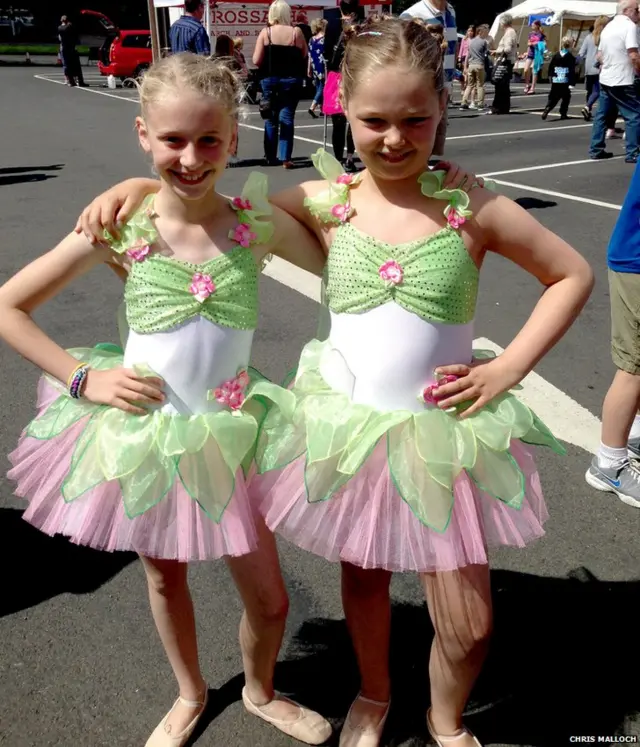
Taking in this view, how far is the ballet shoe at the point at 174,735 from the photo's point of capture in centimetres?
225

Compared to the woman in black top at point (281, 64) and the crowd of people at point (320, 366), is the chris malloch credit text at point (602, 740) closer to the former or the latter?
the crowd of people at point (320, 366)

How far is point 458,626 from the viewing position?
1977mm

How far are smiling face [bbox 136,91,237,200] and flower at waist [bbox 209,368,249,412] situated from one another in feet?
1.59

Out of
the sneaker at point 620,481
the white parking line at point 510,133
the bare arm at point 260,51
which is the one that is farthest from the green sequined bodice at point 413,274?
the white parking line at point 510,133

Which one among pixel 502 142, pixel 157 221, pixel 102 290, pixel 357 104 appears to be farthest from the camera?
pixel 502 142

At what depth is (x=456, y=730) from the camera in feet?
7.29

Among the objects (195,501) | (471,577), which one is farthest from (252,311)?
(471,577)

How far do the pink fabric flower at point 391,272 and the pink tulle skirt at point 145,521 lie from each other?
623 millimetres

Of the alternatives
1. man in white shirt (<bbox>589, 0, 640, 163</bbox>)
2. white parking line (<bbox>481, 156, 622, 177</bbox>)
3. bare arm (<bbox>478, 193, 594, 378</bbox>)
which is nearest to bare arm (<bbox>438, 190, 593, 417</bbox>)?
bare arm (<bbox>478, 193, 594, 378</bbox>)

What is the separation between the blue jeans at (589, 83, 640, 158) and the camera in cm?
985

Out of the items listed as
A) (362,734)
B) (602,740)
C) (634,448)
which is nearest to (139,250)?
(362,734)

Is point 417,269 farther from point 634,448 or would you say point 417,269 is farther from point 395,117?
point 634,448

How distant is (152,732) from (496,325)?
3.77 m

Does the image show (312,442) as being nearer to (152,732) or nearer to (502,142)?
(152,732)
